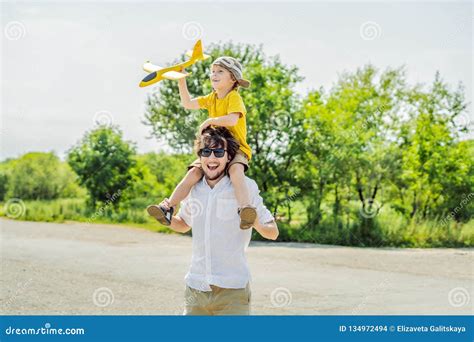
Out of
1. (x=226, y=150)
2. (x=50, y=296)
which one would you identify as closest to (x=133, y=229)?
(x=50, y=296)

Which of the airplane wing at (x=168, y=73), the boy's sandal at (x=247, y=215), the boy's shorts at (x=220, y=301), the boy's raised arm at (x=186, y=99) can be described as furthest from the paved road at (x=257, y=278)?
the boy's sandal at (x=247, y=215)

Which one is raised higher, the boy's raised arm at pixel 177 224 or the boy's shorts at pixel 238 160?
the boy's shorts at pixel 238 160

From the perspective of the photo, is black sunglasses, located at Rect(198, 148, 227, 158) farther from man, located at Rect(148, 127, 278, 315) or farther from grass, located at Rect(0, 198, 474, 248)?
grass, located at Rect(0, 198, 474, 248)

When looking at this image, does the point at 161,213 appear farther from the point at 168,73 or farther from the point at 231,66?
the point at 231,66

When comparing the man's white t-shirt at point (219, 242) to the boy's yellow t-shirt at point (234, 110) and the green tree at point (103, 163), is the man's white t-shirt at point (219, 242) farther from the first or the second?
the green tree at point (103, 163)

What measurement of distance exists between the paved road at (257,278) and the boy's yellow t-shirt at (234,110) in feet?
17.7

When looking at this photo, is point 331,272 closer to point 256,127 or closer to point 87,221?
point 256,127

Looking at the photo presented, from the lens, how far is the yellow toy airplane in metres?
4.27

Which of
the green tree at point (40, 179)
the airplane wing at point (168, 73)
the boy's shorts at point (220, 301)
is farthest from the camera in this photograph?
the green tree at point (40, 179)

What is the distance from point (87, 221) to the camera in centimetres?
2297

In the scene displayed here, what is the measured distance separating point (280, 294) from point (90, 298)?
310 cm

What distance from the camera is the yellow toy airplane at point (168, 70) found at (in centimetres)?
427

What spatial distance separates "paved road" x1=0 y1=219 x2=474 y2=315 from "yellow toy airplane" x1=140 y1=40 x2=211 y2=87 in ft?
18.4

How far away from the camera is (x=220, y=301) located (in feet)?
12.7
